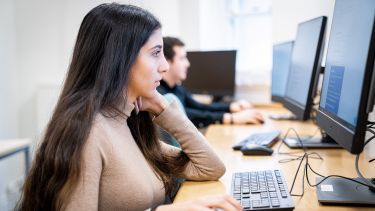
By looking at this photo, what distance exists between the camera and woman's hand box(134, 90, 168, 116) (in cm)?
110

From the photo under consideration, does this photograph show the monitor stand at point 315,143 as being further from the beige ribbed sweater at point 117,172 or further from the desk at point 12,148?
the desk at point 12,148


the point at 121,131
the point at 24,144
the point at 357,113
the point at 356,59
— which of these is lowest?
the point at 24,144

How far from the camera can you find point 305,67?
153 centimetres

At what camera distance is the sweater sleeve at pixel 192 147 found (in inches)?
43.9

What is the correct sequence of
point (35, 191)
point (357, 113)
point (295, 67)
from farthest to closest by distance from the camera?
point (295, 67) → point (35, 191) → point (357, 113)

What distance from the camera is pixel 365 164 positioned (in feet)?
3.93

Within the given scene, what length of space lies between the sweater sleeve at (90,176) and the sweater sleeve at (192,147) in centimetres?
29

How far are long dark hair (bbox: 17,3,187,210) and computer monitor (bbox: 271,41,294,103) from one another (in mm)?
1141

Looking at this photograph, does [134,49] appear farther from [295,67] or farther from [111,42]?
[295,67]

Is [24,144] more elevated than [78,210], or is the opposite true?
[78,210]

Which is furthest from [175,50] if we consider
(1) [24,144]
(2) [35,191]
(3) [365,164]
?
(2) [35,191]

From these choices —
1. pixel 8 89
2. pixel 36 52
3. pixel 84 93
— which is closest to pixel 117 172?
pixel 84 93

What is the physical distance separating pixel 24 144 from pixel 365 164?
2.02 meters

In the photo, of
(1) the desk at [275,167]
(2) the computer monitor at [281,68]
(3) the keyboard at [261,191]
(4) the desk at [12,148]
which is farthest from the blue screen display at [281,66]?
(4) the desk at [12,148]
